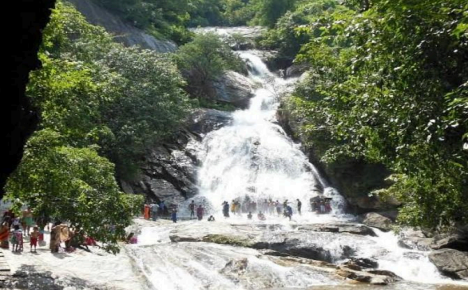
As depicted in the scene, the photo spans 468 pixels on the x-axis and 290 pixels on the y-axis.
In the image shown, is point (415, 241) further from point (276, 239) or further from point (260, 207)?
point (260, 207)

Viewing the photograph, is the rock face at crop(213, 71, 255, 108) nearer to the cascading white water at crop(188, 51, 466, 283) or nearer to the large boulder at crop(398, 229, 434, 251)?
the cascading white water at crop(188, 51, 466, 283)

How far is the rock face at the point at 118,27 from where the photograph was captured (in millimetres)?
48188

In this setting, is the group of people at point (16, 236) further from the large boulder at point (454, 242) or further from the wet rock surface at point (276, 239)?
the large boulder at point (454, 242)

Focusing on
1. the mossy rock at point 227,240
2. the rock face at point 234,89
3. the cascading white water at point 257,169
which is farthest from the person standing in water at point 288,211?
the rock face at point 234,89

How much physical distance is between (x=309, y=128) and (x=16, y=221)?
11.7 m

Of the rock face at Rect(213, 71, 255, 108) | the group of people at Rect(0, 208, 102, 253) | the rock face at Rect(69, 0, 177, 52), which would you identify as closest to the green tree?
the group of people at Rect(0, 208, 102, 253)

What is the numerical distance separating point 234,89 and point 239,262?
31.9m

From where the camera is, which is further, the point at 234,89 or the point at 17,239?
the point at 234,89

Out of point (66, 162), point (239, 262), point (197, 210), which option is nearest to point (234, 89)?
point (197, 210)

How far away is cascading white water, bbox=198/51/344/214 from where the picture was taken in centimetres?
3416

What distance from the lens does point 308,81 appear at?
3597 centimetres

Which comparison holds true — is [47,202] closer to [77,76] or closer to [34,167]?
[34,167]

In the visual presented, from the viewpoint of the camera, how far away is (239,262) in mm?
18047

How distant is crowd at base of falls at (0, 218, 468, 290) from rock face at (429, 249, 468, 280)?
1.10 ft
